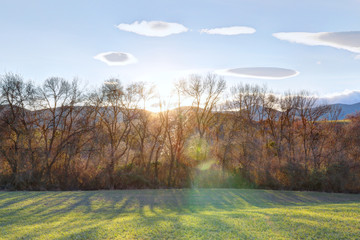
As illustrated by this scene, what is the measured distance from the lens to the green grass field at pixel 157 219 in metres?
7.21

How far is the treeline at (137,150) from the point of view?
73.6 ft

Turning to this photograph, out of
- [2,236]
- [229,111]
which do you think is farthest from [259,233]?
[229,111]

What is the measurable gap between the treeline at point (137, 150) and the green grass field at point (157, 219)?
5.99 metres

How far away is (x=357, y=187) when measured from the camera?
21938mm

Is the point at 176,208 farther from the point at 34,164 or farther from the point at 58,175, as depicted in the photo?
the point at 34,164

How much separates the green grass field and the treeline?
5988 mm

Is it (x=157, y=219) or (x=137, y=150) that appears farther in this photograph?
(x=137, y=150)

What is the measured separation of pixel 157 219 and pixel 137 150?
16607 mm

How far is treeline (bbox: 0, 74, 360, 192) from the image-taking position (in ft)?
73.6

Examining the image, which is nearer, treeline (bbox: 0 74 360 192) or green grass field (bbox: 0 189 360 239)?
green grass field (bbox: 0 189 360 239)

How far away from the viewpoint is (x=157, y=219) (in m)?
9.29

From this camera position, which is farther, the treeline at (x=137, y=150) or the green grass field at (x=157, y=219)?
the treeline at (x=137, y=150)

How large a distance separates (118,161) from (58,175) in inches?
184

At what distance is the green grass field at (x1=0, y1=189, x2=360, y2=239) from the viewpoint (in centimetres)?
721
